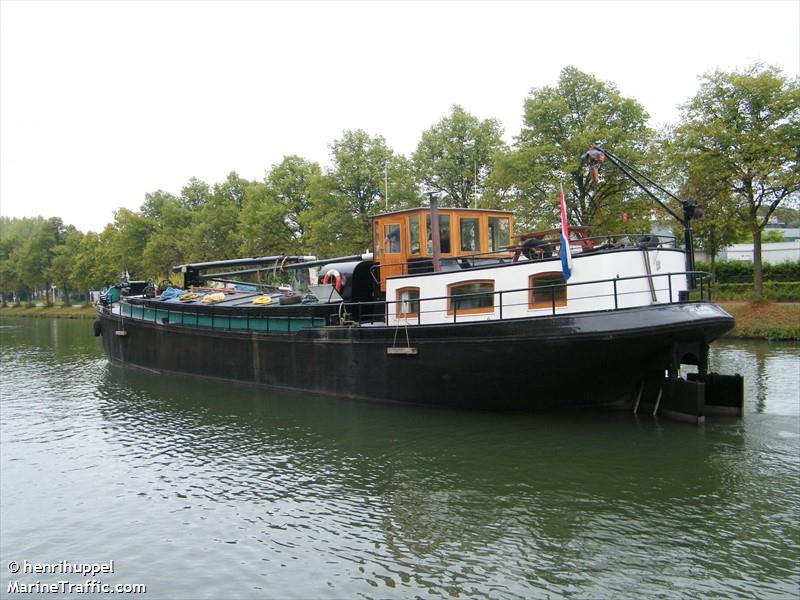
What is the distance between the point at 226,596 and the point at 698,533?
5.65 meters

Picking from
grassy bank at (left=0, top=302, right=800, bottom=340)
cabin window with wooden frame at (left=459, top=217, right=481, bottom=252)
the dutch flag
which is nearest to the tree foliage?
grassy bank at (left=0, top=302, right=800, bottom=340)

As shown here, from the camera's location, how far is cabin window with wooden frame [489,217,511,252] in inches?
610

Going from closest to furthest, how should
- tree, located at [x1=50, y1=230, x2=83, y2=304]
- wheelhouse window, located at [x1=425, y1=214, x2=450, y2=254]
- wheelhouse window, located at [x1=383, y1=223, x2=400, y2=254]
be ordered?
wheelhouse window, located at [x1=425, y1=214, x2=450, y2=254] → wheelhouse window, located at [x1=383, y1=223, x2=400, y2=254] → tree, located at [x1=50, y1=230, x2=83, y2=304]

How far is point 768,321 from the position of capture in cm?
2770

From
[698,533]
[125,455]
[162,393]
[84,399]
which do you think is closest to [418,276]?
[125,455]

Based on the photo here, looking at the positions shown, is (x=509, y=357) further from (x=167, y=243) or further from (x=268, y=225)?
(x=167, y=243)

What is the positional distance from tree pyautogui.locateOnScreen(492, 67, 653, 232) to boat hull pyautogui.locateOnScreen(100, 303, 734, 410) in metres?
18.5

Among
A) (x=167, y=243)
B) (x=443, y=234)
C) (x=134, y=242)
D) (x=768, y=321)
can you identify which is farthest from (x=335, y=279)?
(x=134, y=242)

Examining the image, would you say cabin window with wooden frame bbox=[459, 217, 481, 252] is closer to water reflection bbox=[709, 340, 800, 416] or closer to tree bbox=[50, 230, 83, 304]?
water reflection bbox=[709, 340, 800, 416]

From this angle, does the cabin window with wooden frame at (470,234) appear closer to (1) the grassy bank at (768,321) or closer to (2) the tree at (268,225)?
(1) the grassy bank at (768,321)

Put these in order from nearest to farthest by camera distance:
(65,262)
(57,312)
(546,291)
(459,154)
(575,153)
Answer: (546,291) < (575,153) < (459,154) < (57,312) < (65,262)

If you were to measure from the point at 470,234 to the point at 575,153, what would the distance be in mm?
18492

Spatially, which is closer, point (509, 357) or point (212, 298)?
point (509, 357)

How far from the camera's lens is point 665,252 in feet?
41.5
